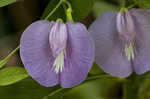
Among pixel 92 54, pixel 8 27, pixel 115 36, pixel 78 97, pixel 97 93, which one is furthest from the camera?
pixel 8 27

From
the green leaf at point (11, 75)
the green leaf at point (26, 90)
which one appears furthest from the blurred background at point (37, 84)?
the green leaf at point (11, 75)

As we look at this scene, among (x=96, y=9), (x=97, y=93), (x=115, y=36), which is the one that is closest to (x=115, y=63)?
(x=115, y=36)

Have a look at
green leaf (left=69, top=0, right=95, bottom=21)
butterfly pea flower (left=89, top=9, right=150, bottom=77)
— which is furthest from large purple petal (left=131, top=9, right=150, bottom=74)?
green leaf (left=69, top=0, right=95, bottom=21)

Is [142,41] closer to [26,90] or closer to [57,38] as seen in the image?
[57,38]

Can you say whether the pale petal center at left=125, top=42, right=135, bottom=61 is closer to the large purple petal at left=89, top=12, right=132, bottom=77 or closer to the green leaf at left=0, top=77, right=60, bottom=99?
the large purple petal at left=89, top=12, right=132, bottom=77

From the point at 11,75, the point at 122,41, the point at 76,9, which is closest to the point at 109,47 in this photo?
the point at 122,41

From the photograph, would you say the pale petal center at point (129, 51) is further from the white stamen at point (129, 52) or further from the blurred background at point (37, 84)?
the blurred background at point (37, 84)

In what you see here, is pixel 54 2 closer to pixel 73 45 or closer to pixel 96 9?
pixel 73 45

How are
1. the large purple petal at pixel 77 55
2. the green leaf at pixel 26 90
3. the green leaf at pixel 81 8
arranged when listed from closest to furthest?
the large purple petal at pixel 77 55 → the green leaf at pixel 81 8 → the green leaf at pixel 26 90
